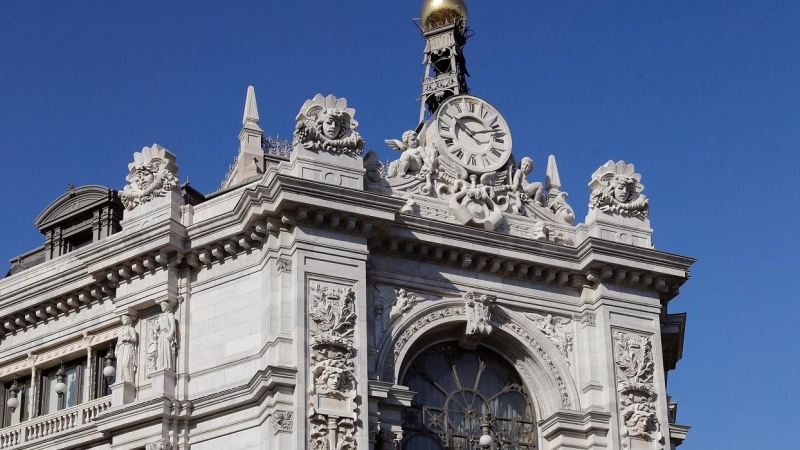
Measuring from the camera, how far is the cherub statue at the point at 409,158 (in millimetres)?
43219

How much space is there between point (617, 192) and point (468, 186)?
4.04 m

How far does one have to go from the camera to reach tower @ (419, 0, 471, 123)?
58875 mm

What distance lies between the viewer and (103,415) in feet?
132

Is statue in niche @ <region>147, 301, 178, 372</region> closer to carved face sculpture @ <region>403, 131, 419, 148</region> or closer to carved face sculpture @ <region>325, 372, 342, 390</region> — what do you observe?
carved face sculpture @ <region>325, 372, 342, 390</region>

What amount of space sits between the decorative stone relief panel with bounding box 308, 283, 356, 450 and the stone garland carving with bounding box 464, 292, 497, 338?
3.65m

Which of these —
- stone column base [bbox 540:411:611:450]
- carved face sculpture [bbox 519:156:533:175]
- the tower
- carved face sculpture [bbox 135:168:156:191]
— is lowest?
stone column base [bbox 540:411:611:450]

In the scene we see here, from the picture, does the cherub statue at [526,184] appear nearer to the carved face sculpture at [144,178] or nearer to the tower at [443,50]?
the carved face sculpture at [144,178]

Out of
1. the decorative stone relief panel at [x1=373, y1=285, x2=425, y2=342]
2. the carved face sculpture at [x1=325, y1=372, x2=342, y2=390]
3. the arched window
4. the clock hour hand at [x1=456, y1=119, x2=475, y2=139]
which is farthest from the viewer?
the clock hour hand at [x1=456, y1=119, x2=475, y2=139]

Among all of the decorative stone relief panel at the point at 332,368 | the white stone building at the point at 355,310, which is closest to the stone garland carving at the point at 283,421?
the white stone building at the point at 355,310

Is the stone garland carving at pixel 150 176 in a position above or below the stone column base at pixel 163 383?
above

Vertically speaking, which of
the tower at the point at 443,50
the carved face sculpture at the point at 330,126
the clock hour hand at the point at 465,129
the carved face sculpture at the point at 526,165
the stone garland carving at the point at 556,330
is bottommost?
the stone garland carving at the point at 556,330

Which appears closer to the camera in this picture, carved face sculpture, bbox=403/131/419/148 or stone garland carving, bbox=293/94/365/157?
stone garland carving, bbox=293/94/365/157

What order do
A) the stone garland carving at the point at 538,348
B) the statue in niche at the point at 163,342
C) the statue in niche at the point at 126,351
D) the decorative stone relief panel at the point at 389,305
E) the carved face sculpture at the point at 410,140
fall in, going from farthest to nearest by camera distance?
the carved face sculpture at the point at 410,140, the stone garland carving at the point at 538,348, the statue in niche at the point at 126,351, the decorative stone relief panel at the point at 389,305, the statue in niche at the point at 163,342

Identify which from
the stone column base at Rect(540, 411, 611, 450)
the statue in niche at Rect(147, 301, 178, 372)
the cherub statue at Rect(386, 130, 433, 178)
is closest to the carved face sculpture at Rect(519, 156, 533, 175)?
the cherub statue at Rect(386, 130, 433, 178)
